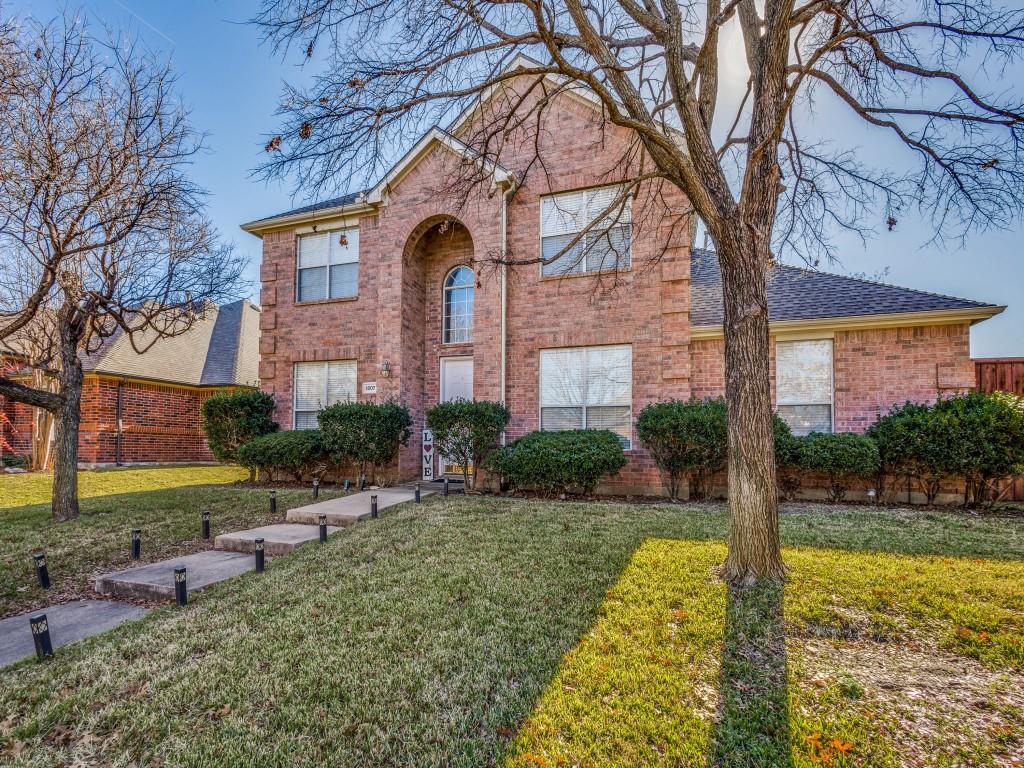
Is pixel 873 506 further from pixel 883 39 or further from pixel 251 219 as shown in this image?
pixel 251 219

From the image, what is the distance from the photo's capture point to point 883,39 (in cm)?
603

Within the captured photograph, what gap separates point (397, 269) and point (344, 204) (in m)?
2.48

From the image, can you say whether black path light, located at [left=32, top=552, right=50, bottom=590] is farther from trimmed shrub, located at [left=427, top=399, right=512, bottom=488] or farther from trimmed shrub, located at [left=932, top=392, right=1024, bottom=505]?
trimmed shrub, located at [left=932, top=392, right=1024, bottom=505]

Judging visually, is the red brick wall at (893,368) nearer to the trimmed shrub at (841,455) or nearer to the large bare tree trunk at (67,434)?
the trimmed shrub at (841,455)

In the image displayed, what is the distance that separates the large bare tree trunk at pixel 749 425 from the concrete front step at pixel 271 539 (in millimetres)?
4747

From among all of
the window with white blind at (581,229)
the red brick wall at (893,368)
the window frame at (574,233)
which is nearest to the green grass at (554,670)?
the red brick wall at (893,368)

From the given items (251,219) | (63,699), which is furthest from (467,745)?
(251,219)

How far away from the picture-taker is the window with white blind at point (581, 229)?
9812 millimetres

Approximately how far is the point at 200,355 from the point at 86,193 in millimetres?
14143

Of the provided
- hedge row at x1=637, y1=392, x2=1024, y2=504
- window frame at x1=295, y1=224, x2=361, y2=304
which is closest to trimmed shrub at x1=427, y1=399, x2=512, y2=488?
hedge row at x1=637, y1=392, x2=1024, y2=504

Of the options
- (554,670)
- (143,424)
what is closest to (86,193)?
(554,670)

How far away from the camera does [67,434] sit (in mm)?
7648

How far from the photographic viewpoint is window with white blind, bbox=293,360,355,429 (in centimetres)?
1161

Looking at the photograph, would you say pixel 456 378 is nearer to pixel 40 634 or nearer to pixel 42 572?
pixel 42 572
